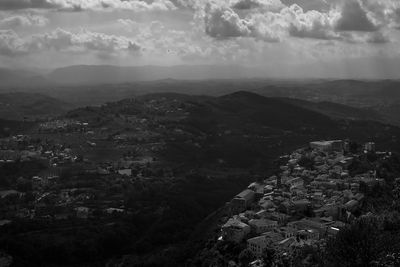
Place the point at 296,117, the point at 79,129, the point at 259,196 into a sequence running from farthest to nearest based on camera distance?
the point at 296,117 < the point at 79,129 < the point at 259,196

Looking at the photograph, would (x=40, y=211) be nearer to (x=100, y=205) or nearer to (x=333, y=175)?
(x=100, y=205)

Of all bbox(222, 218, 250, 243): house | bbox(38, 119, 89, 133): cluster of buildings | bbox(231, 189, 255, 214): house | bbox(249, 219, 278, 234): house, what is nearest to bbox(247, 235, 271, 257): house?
bbox(222, 218, 250, 243): house

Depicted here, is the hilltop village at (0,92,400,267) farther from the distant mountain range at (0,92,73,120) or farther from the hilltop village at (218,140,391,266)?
the distant mountain range at (0,92,73,120)

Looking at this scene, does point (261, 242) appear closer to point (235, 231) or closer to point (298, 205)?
point (235, 231)

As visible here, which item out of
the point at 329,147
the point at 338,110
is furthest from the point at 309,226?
the point at 338,110

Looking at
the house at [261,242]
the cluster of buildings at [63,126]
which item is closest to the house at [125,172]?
the cluster of buildings at [63,126]

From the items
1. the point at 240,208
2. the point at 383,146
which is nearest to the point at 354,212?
the point at 240,208

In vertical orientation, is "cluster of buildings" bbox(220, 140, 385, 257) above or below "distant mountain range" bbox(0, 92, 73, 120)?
above
